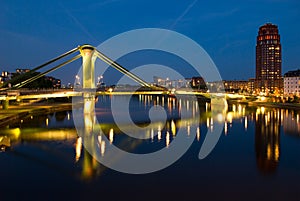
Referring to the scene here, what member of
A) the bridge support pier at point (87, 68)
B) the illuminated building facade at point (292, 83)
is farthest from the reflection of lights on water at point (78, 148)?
the illuminated building facade at point (292, 83)

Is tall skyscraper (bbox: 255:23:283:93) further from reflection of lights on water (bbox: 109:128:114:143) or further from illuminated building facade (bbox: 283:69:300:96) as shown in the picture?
reflection of lights on water (bbox: 109:128:114:143)

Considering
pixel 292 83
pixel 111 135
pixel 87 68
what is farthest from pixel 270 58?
A: pixel 111 135

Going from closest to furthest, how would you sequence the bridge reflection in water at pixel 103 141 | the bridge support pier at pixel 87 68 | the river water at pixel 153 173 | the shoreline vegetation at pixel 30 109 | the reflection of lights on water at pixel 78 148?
the river water at pixel 153 173 < the bridge reflection in water at pixel 103 141 < the reflection of lights on water at pixel 78 148 < the shoreline vegetation at pixel 30 109 < the bridge support pier at pixel 87 68

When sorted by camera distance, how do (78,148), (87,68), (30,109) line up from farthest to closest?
1. (87,68)
2. (30,109)
3. (78,148)

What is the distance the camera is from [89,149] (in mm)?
8781

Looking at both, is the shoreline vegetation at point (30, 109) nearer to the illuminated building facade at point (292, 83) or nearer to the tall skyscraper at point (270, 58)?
the illuminated building facade at point (292, 83)

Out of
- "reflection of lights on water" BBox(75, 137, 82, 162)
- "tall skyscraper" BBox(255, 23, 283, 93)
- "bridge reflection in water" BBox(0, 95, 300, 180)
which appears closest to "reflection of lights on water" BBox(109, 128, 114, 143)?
"bridge reflection in water" BBox(0, 95, 300, 180)

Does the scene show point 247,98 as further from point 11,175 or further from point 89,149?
point 11,175

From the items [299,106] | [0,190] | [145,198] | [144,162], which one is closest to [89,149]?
[144,162]

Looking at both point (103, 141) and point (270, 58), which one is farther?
point (270, 58)

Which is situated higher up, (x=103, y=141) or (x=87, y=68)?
(x=87, y=68)

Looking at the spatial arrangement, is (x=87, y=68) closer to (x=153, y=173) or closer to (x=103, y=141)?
(x=103, y=141)

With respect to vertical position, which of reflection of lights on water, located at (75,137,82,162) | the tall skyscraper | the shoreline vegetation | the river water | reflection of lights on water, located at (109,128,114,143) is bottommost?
the river water

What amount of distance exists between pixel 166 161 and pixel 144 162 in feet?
1.78
